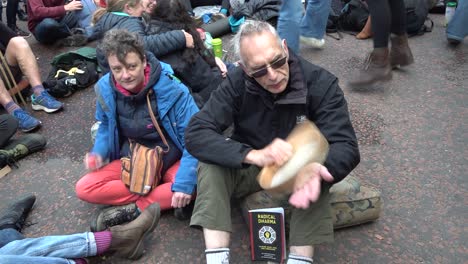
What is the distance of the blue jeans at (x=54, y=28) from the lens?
5.47 metres

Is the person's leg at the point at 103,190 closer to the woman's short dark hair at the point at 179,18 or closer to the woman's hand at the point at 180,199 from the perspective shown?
the woman's hand at the point at 180,199

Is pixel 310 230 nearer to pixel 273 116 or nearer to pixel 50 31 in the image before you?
pixel 273 116

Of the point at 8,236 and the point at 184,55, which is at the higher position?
the point at 184,55

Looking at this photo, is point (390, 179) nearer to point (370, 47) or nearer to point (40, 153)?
point (370, 47)

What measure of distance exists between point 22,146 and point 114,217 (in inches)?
56.9

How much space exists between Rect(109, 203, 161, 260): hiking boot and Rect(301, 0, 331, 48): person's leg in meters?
3.02

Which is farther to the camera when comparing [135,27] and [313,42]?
[313,42]

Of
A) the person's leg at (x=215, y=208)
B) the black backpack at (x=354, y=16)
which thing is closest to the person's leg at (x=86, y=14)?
the black backpack at (x=354, y=16)

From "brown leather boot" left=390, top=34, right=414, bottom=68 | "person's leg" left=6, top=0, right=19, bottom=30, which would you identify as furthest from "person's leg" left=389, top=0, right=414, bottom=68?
"person's leg" left=6, top=0, right=19, bottom=30

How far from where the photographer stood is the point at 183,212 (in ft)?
8.41

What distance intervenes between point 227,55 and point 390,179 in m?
2.67

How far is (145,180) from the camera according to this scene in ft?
8.39

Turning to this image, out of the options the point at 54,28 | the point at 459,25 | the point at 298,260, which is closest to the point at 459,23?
the point at 459,25

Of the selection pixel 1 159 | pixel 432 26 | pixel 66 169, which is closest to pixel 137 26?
pixel 66 169
